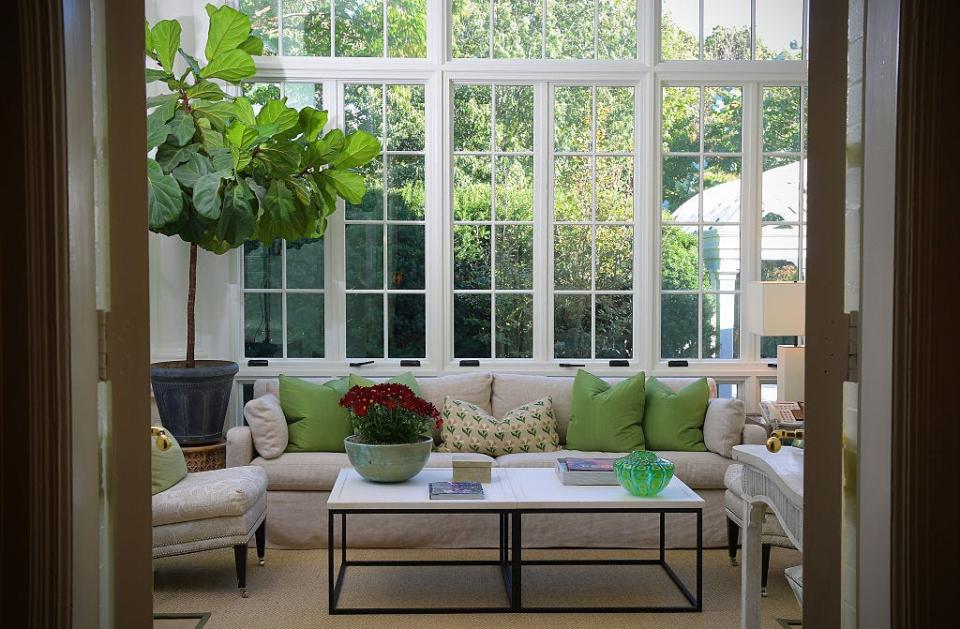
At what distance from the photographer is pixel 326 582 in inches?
186

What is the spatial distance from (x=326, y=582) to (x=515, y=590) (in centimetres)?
99

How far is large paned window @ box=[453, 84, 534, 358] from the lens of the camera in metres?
6.43

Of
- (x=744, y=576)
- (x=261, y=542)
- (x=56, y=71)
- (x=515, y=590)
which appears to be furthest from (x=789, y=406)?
(x=56, y=71)

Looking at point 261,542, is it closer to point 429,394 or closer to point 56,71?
point 429,394

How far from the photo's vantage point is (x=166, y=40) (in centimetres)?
533

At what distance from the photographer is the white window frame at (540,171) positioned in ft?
20.8

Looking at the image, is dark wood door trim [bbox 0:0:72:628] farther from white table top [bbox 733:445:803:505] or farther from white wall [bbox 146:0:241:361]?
white wall [bbox 146:0:241:361]

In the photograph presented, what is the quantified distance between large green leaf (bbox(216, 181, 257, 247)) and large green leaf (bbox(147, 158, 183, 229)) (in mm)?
253

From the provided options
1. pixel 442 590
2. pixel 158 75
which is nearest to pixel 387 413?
pixel 442 590

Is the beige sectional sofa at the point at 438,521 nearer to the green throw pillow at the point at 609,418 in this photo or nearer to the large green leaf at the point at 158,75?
the green throw pillow at the point at 609,418

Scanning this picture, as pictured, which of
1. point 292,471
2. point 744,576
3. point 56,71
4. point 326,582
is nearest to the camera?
point 56,71

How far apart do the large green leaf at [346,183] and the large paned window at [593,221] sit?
4.37ft

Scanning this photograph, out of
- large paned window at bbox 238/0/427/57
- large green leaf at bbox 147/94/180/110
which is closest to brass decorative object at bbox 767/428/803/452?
large green leaf at bbox 147/94/180/110

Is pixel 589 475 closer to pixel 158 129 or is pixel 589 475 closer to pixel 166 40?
pixel 158 129
